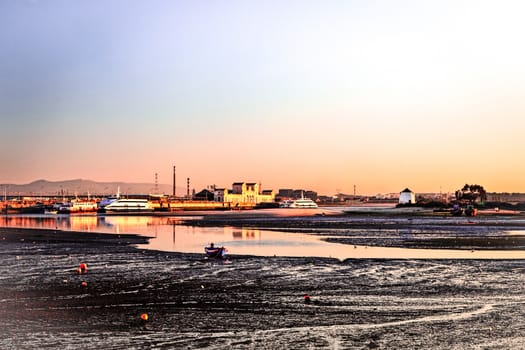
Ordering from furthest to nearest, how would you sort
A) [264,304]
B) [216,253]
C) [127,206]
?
[127,206]
[216,253]
[264,304]

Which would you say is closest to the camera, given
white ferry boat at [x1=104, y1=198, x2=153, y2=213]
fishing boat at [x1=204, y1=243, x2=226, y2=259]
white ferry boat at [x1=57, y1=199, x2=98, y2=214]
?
fishing boat at [x1=204, y1=243, x2=226, y2=259]

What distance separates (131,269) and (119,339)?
1416 centimetres

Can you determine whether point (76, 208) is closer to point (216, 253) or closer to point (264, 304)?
point (216, 253)

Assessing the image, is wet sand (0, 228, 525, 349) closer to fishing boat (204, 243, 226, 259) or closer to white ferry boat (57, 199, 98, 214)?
fishing boat (204, 243, 226, 259)

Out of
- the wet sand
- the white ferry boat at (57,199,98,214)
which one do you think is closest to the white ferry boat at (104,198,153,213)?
the white ferry boat at (57,199,98,214)

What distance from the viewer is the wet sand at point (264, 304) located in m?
15.9

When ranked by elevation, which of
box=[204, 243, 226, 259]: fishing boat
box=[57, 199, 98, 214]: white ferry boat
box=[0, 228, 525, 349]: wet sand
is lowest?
box=[0, 228, 525, 349]: wet sand

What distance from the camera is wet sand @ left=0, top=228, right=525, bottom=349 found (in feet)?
52.0

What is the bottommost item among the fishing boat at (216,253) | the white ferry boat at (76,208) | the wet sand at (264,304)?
the wet sand at (264,304)

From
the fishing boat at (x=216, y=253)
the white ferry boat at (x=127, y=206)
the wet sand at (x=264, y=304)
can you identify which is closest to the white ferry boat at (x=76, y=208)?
the white ferry boat at (x=127, y=206)

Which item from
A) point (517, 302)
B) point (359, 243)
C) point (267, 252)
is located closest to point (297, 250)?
point (267, 252)

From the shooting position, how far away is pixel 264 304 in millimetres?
20641

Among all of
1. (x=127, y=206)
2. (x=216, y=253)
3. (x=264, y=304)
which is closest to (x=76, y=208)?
(x=127, y=206)

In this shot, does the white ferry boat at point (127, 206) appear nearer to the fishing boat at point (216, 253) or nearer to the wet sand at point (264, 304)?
the fishing boat at point (216, 253)
